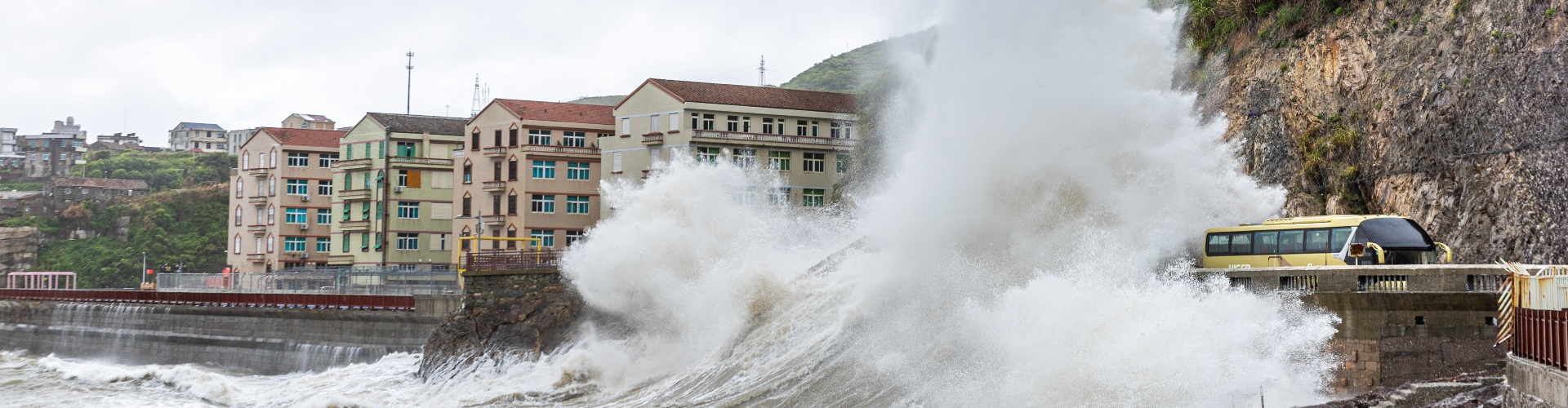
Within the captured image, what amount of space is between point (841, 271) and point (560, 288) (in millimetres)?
11381

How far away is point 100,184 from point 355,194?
198 ft

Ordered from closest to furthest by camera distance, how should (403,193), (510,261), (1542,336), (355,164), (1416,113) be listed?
(1542,336) → (1416,113) → (510,261) → (403,193) → (355,164)

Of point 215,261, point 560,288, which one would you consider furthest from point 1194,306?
point 215,261

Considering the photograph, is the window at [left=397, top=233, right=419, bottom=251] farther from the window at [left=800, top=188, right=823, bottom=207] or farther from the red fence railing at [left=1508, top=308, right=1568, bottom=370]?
the red fence railing at [left=1508, top=308, right=1568, bottom=370]

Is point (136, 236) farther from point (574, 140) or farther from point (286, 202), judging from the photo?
point (574, 140)

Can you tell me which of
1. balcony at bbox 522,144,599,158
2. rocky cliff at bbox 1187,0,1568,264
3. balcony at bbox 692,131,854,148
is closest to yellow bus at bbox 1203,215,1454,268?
rocky cliff at bbox 1187,0,1568,264

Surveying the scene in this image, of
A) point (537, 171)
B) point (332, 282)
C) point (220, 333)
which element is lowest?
point (220, 333)

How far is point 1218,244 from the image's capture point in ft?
82.1

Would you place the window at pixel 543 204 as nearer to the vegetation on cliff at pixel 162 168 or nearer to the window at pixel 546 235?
the window at pixel 546 235

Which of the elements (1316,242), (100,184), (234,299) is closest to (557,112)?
(234,299)

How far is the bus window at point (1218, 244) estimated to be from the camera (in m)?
24.8

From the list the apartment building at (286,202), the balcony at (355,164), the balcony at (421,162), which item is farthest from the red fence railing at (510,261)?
the apartment building at (286,202)

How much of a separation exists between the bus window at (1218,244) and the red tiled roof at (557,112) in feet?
146

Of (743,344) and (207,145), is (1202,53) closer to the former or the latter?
(743,344)
